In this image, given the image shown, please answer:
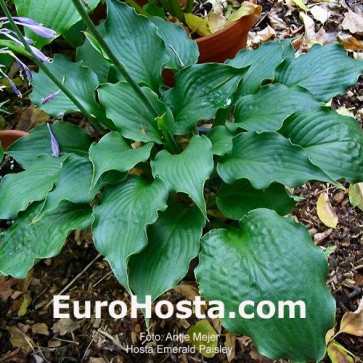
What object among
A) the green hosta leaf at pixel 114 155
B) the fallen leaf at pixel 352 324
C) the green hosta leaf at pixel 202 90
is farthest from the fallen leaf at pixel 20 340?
the fallen leaf at pixel 352 324

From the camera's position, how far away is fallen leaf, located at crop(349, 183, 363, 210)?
162 cm

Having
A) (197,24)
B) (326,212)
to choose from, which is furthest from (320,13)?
(326,212)

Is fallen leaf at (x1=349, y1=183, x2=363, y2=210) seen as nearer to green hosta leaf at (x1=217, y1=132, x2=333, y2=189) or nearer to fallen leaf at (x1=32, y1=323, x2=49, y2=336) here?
green hosta leaf at (x1=217, y1=132, x2=333, y2=189)

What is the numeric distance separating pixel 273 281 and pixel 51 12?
876 millimetres

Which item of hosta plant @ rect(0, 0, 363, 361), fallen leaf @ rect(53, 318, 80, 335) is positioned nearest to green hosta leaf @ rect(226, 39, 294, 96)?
hosta plant @ rect(0, 0, 363, 361)

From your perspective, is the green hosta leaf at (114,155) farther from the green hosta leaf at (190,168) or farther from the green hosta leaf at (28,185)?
the green hosta leaf at (28,185)

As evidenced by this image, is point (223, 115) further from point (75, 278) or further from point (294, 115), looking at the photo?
point (75, 278)

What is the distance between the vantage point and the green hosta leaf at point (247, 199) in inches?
51.2

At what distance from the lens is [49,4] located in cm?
142

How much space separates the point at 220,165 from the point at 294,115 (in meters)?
0.21

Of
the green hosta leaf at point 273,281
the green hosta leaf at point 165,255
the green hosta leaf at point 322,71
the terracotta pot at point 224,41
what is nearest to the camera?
the green hosta leaf at point 273,281

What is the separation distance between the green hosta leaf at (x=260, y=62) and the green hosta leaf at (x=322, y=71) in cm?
3

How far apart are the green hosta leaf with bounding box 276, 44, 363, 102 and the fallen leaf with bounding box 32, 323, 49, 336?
35.5 inches

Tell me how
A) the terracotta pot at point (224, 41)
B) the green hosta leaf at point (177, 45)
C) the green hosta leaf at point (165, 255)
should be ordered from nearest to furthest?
the green hosta leaf at point (165, 255) < the green hosta leaf at point (177, 45) < the terracotta pot at point (224, 41)
